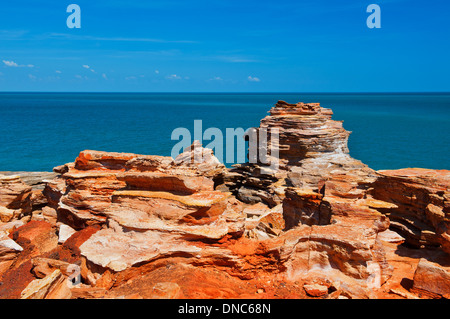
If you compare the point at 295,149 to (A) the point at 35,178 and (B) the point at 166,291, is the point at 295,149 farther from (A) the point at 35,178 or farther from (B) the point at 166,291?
(A) the point at 35,178

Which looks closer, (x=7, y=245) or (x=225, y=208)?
(x=225, y=208)

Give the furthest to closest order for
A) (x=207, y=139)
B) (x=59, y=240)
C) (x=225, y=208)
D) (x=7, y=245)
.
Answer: (x=207, y=139)
(x=59, y=240)
(x=7, y=245)
(x=225, y=208)

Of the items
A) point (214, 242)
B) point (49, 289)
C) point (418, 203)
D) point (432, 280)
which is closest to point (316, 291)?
point (214, 242)

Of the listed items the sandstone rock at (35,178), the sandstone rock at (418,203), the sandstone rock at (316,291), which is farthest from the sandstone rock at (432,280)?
the sandstone rock at (35,178)

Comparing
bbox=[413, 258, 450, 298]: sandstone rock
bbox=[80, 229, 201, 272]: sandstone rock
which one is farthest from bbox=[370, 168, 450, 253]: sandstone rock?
bbox=[80, 229, 201, 272]: sandstone rock

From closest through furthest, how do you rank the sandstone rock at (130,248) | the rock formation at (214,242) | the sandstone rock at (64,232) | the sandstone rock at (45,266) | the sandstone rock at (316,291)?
the sandstone rock at (316,291), the rock formation at (214,242), the sandstone rock at (130,248), the sandstone rock at (45,266), the sandstone rock at (64,232)

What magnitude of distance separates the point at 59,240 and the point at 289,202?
28.7 feet

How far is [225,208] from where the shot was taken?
10422mm

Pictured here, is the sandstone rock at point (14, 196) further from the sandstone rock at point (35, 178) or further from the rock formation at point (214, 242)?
the sandstone rock at point (35, 178)

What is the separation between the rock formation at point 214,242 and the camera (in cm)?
846

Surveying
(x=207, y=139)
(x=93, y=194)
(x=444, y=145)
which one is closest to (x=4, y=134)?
(x=207, y=139)

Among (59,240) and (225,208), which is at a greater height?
(225,208)

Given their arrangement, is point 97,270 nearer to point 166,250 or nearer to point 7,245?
point 166,250

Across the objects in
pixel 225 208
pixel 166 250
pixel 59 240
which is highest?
pixel 225 208
